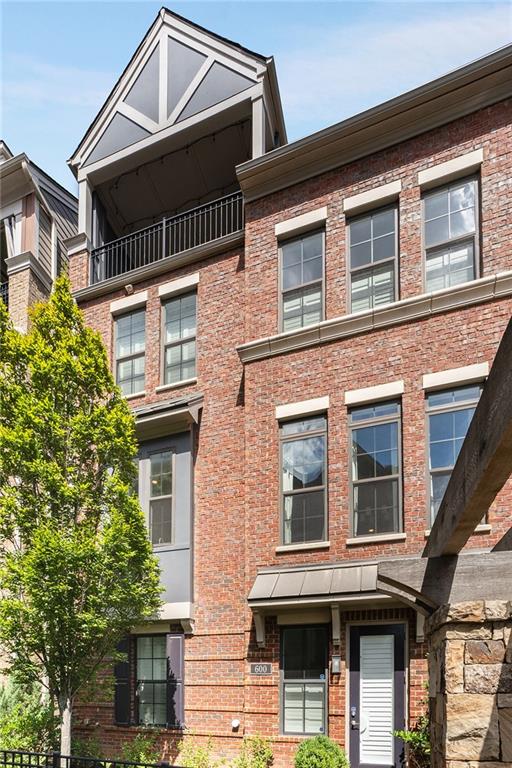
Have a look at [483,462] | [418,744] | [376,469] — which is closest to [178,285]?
[376,469]

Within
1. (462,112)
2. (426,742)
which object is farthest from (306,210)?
(426,742)

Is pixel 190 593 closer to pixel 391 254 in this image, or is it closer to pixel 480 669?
pixel 391 254

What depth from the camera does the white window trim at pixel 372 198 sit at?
44.4 feet

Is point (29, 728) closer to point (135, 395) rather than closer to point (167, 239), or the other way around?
point (135, 395)

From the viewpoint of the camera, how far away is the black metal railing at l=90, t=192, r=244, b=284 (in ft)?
56.4

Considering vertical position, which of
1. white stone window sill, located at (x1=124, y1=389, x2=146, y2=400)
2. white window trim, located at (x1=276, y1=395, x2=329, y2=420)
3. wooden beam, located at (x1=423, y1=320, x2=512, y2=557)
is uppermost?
white stone window sill, located at (x1=124, y1=389, x2=146, y2=400)

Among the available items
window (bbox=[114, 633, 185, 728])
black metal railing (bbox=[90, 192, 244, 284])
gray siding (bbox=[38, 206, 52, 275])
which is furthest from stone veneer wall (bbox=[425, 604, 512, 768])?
gray siding (bbox=[38, 206, 52, 275])

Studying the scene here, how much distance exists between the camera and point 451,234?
12.9 metres

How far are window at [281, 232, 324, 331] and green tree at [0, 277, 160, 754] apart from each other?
3.32 metres

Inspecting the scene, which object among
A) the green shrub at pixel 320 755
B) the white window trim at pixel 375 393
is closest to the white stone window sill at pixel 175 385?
the white window trim at pixel 375 393

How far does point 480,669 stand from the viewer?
184 inches

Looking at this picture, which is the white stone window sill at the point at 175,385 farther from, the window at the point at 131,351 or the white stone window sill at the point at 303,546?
the white stone window sill at the point at 303,546

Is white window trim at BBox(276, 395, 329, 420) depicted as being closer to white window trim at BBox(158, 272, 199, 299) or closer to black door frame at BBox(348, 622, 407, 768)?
black door frame at BBox(348, 622, 407, 768)

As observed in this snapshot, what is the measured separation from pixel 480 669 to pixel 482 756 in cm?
45
